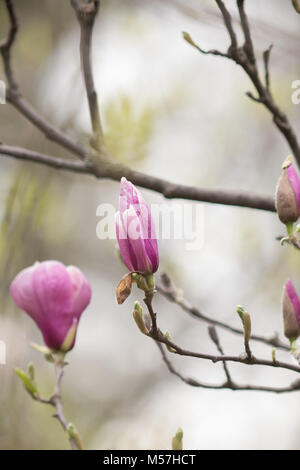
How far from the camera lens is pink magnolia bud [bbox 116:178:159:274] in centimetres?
86

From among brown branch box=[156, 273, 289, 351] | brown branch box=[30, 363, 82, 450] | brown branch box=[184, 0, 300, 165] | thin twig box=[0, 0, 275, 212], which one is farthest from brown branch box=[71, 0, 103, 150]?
brown branch box=[30, 363, 82, 450]

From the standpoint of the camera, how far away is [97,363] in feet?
15.3

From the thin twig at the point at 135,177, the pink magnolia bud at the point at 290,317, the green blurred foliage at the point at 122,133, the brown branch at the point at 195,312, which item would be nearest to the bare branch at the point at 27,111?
the thin twig at the point at 135,177

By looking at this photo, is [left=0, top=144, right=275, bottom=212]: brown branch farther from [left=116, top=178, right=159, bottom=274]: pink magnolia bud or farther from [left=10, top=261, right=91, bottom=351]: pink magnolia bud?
[left=116, top=178, right=159, bottom=274]: pink magnolia bud

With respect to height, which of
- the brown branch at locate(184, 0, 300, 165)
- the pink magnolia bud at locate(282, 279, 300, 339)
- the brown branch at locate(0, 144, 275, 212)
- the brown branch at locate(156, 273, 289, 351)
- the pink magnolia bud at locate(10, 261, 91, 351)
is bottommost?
the brown branch at locate(156, 273, 289, 351)

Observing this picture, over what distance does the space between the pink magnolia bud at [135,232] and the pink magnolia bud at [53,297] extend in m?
0.19

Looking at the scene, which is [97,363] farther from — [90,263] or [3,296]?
[3,296]

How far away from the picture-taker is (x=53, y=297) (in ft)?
3.35

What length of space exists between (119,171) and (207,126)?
11.7ft

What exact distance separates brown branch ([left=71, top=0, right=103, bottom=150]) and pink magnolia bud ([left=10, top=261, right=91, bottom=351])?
0.34 m

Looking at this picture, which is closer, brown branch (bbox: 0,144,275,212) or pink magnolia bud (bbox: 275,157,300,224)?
pink magnolia bud (bbox: 275,157,300,224)

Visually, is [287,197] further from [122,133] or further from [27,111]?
[122,133]

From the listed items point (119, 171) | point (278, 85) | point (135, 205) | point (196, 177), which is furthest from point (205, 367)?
point (135, 205)

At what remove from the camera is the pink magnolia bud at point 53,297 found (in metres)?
1.01
